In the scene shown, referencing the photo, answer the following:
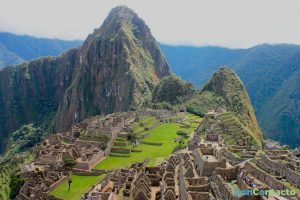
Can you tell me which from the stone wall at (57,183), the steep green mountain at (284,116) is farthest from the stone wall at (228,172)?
the steep green mountain at (284,116)

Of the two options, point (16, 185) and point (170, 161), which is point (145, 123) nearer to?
point (16, 185)

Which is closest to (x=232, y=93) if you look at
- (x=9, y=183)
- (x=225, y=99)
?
(x=225, y=99)

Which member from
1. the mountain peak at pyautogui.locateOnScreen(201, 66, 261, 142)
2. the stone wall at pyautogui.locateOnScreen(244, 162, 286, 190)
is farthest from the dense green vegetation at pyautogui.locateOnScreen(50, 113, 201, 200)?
the stone wall at pyautogui.locateOnScreen(244, 162, 286, 190)

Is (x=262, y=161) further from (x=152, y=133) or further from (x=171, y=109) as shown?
(x=171, y=109)

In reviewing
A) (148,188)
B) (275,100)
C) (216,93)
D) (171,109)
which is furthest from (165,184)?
(275,100)

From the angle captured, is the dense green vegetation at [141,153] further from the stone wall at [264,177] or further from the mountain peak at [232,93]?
the stone wall at [264,177]

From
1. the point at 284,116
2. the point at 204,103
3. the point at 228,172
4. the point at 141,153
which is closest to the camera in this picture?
the point at 228,172
